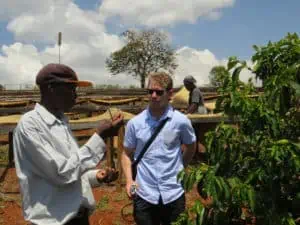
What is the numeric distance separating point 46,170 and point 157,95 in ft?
4.52

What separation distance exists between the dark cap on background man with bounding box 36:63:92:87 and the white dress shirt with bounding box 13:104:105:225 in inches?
5.5

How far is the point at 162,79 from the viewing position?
3514 mm

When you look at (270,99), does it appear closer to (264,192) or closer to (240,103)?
(240,103)

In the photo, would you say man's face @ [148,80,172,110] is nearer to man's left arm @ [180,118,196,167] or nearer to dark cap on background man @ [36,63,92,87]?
man's left arm @ [180,118,196,167]

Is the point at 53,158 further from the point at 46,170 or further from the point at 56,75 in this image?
the point at 56,75

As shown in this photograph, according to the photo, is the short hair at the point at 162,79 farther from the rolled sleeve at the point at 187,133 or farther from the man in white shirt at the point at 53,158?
the man in white shirt at the point at 53,158

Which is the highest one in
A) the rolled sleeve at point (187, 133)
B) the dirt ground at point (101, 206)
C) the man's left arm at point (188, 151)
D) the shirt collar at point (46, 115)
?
the shirt collar at point (46, 115)

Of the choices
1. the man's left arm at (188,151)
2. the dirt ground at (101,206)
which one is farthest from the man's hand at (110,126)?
→ the dirt ground at (101,206)

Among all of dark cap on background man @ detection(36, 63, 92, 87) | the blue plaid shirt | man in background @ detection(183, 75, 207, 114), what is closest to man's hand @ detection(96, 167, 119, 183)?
dark cap on background man @ detection(36, 63, 92, 87)

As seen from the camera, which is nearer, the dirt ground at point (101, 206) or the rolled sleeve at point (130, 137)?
the rolled sleeve at point (130, 137)

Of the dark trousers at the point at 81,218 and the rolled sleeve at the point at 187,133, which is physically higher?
the rolled sleeve at the point at 187,133

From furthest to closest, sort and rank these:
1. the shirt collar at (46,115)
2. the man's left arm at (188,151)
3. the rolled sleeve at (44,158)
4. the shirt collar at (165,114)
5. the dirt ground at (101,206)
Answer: the dirt ground at (101,206)
the man's left arm at (188,151)
the shirt collar at (165,114)
the shirt collar at (46,115)
the rolled sleeve at (44,158)

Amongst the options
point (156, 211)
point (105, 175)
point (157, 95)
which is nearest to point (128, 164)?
point (156, 211)

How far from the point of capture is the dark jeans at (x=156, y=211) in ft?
11.4
